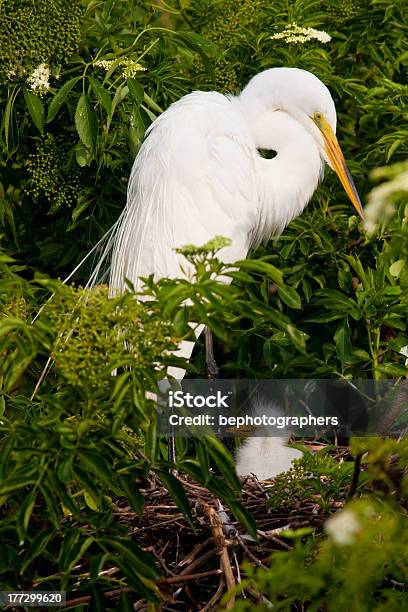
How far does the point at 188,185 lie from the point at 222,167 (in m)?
0.11

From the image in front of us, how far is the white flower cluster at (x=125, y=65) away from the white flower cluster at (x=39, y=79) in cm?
13

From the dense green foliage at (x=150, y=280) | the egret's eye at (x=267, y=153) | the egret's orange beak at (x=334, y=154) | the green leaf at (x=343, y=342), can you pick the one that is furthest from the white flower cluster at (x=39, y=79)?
the green leaf at (x=343, y=342)

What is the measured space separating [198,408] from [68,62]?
0.94 metres

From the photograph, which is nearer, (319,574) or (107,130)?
(319,574)

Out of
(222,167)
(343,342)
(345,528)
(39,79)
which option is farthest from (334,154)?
(345,528)

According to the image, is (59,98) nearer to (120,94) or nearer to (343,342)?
(120,94)

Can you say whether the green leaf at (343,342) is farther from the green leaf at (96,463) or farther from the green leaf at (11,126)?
the green leaf at (96,463)

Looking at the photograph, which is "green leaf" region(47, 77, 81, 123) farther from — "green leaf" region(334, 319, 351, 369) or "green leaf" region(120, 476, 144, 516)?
"green leaf" region(120, 476, 144, 516)

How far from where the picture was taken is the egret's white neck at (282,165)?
278 cm

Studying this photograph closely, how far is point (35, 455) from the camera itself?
135 centimetres

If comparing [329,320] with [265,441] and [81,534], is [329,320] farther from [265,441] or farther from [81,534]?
[81,534]

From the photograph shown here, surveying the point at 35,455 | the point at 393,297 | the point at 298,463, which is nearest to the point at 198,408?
the point at 298,463

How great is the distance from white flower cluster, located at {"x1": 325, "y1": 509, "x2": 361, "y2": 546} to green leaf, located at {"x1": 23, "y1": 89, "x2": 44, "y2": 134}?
1.61 meters

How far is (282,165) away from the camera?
283 cm
